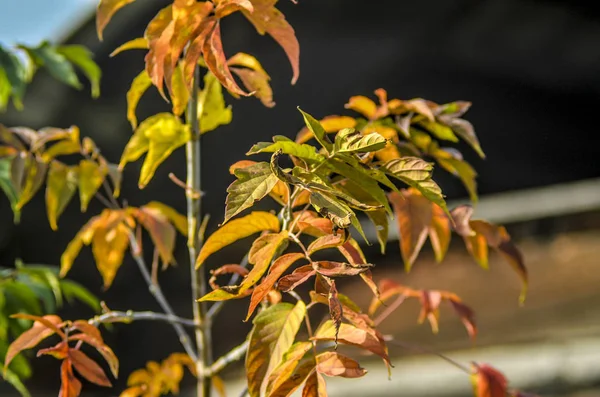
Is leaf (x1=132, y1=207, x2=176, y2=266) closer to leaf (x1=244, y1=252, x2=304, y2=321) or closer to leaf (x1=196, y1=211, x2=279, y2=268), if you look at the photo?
leaf (x1=196, y1=211, x2=279, y2=268)

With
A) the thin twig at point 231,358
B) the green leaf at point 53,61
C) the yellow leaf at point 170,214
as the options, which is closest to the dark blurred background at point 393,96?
the green leaf at point 53,61

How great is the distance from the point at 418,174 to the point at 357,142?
76 mm

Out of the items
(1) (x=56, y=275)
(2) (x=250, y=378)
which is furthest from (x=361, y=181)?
(1) (x=56, y=275)

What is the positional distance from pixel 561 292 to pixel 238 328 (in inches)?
48.5

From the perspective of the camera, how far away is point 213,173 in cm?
260

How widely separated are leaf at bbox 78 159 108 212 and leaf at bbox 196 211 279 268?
0.35 metres

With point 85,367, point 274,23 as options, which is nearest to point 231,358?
point 85,367

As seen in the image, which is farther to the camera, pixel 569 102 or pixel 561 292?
pixel 569 102

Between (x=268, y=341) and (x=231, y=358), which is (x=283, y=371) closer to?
(x=268, y=341)

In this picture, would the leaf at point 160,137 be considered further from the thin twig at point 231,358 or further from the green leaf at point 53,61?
the green leaf at point 53,61

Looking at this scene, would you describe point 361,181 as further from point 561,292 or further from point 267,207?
point 561,292

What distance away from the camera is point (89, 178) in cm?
92

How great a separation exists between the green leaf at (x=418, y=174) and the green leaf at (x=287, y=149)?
0.07 m

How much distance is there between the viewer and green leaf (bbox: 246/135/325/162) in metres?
0.53
